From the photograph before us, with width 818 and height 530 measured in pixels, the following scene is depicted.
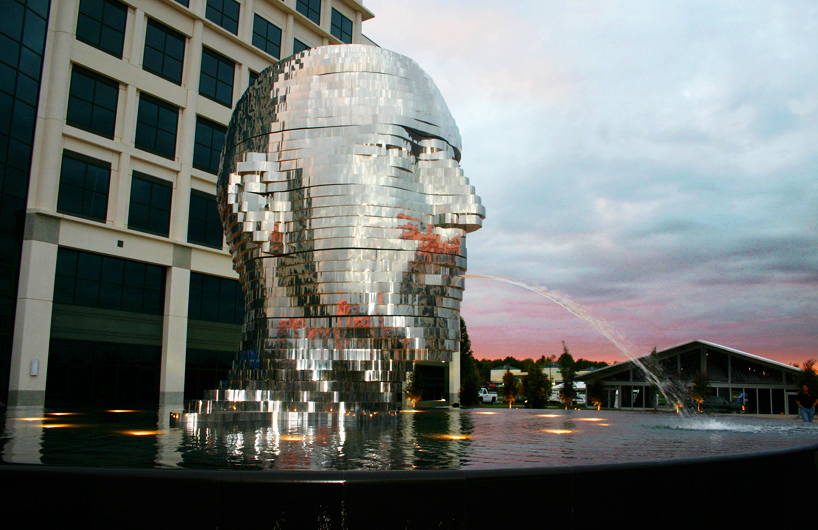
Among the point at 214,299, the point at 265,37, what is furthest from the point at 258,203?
Answer: the point at 265,37

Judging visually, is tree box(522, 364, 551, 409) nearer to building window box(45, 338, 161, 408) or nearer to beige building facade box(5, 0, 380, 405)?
beige building facade box(5, 0, 380, 405)

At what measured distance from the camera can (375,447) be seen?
23.6ft

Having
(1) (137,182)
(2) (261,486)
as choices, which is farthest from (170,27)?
(2) (261,486)

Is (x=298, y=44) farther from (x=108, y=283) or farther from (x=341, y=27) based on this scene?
(x=108, y=283)

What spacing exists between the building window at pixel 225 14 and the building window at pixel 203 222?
9.21 m

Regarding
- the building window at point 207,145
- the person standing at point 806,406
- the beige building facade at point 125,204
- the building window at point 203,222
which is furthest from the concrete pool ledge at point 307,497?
the building window at point 207,145

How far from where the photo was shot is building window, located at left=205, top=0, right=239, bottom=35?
32.9 m

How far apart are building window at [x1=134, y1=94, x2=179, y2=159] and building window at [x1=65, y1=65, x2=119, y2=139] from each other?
1290 mm

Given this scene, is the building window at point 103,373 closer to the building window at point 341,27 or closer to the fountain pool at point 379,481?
the fountain pool at point 379,481

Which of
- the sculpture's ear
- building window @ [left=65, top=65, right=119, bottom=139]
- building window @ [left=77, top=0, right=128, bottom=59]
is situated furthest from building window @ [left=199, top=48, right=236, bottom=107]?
the sculpture's ear

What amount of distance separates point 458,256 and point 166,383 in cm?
2267

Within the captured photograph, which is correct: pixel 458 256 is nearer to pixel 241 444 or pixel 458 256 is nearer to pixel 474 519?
pixel 241 444

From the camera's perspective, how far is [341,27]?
4169 centimetres

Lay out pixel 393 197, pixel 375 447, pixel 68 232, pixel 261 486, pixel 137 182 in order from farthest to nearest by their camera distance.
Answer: pixel 137 182 → pixel 68 232 → pixel 393 197 → pixel 375 447 → pixel 261 486
